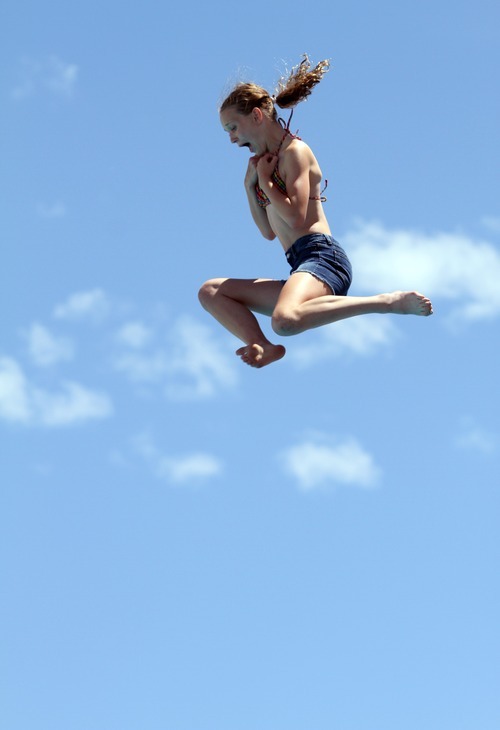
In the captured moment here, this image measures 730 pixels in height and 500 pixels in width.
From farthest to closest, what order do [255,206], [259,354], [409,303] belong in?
1. [255,206]
2. [259,354]
3. [409,303]

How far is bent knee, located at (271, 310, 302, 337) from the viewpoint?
12.0 metres

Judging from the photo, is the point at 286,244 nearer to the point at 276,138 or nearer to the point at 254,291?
the point at 254,291

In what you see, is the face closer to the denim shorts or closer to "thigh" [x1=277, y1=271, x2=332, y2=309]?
the denim shorts

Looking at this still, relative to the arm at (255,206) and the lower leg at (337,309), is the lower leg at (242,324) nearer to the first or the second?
the lower leg at (337,309)

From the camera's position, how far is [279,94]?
12.7 metres

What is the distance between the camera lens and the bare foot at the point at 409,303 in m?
12.1

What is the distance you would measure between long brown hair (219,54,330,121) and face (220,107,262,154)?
0.05 meters

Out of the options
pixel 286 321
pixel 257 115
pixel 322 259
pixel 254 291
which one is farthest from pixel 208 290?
pixel 257 115

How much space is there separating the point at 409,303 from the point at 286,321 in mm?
1019

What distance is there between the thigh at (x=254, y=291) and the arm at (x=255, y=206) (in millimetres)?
485

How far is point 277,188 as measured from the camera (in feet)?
40.7

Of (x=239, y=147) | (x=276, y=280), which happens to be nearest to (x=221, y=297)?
(x=276, y=280)

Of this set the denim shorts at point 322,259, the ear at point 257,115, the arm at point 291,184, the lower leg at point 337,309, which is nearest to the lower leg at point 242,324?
the lower leg at point 337,309

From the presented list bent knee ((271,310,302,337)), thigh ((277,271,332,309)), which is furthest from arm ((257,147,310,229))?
bent knee ((271,310,302,337))
